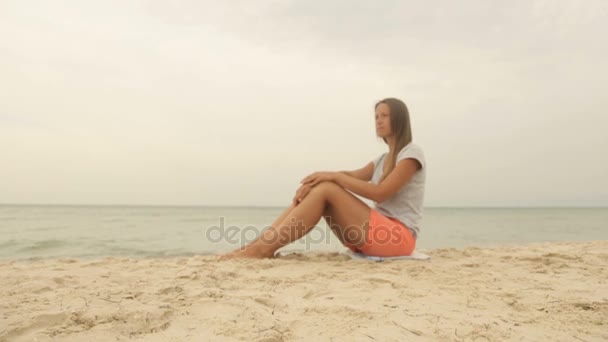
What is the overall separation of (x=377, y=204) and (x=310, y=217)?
0.63m

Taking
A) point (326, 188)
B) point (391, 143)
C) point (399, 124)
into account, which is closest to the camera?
point (326, 188)

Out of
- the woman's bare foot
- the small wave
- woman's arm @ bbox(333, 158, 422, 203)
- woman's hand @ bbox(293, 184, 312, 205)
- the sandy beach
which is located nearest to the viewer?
the sandy beach

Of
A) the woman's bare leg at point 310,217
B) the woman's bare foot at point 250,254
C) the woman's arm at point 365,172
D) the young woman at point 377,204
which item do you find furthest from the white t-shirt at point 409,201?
the woman's bare foot at point 250,254

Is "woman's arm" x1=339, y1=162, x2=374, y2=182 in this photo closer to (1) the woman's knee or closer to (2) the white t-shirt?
(2) the white t-shirt

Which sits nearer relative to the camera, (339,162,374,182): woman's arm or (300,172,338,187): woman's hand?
(300,172,338,187): woman's hand

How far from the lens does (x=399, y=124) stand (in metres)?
3.29

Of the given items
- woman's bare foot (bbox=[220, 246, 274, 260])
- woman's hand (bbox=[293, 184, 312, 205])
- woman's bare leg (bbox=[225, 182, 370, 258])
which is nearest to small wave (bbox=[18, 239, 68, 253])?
woman's bare foot (bbox=[220, 246, 274, 260])

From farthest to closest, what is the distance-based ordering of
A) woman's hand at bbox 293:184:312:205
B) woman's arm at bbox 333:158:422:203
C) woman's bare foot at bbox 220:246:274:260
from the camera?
woman's hand at bbox 293:184:312:205, woman's bare foot at bbox 220:246:274:260, woman's arm at bbox 333:158:422:203

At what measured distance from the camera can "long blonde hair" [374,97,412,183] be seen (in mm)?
3285

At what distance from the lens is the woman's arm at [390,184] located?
3.06 m

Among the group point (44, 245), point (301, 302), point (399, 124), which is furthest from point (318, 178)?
point (44, 245)

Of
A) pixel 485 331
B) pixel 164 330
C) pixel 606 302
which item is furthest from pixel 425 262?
pixel 164 330

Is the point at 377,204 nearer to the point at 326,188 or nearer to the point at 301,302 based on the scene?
the point at 326,188

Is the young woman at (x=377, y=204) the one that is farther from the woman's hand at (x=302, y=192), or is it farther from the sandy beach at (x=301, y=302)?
the sandy beach at (x=301, y=302)
